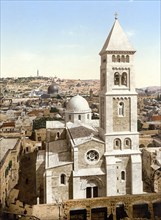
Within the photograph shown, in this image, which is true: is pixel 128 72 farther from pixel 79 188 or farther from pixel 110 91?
pixel 79 188

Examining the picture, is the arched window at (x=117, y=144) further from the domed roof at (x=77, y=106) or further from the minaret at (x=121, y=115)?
the domed roof at (x=77, y=106)

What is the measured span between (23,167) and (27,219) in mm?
16655

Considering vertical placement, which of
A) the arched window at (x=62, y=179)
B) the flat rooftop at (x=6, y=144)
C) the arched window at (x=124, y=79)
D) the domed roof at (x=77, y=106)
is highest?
the arched window at (x=124, y=79)

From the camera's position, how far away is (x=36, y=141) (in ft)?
154

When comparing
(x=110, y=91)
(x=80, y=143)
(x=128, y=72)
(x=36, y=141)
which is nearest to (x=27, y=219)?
(x=80, y=143)

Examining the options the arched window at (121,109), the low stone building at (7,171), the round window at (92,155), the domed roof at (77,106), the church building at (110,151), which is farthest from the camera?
the domed roof at (77,106)

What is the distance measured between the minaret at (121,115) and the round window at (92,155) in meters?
0.95

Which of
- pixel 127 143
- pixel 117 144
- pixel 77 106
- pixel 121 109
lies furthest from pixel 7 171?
pixel 77 106

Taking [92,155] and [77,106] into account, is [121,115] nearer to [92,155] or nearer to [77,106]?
[92,155]

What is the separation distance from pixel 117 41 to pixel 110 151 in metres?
10.7

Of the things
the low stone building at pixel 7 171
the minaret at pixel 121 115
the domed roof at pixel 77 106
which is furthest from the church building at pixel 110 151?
the domed roof at pixel 77 106

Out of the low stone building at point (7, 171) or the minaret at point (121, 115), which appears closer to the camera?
the low stone building at point (7, 171)

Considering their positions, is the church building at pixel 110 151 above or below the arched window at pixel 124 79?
below

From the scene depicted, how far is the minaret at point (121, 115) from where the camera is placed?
82.8 ft
